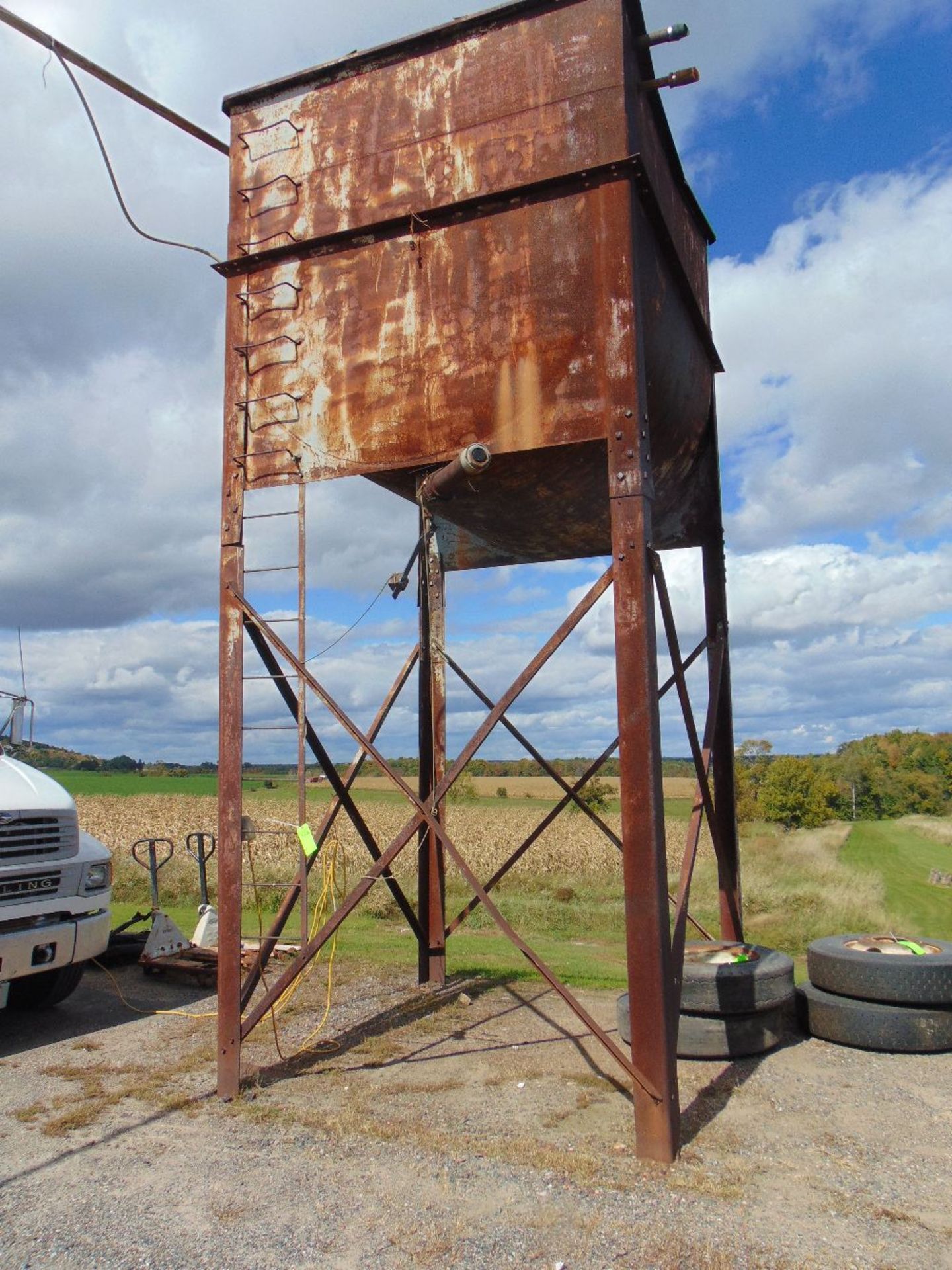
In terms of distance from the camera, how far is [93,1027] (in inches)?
342

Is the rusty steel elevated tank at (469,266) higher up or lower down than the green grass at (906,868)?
higher up

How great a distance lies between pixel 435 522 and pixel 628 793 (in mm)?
3861

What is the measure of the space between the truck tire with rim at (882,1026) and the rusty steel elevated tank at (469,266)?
4.56 metres

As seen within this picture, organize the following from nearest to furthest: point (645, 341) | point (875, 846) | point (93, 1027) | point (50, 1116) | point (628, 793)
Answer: point (628, 793) < point (50, 1116) < point (645, 341) < point (93, 1027) < point (875, 846)

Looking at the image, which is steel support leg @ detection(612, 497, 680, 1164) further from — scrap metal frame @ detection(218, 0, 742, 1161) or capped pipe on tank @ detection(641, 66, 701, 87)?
capped pipe on tank @ detection(641, 66, 701, 87)

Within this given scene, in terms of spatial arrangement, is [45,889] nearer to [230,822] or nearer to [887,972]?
[230,822]

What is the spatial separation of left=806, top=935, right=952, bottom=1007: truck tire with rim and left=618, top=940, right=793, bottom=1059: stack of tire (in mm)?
451

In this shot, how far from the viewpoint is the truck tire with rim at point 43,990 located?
901 centimetres

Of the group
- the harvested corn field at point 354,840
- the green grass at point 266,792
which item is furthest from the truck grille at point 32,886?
the green grass at point 266,792

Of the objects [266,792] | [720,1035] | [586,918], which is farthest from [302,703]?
[266,792]

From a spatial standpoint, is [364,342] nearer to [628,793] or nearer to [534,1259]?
[628,793]

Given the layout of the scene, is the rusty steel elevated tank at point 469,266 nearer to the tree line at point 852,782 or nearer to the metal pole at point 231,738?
the metal pole at point 231,738

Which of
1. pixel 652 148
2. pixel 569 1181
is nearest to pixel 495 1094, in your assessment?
pixel 569 1181

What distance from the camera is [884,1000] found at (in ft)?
23.9
